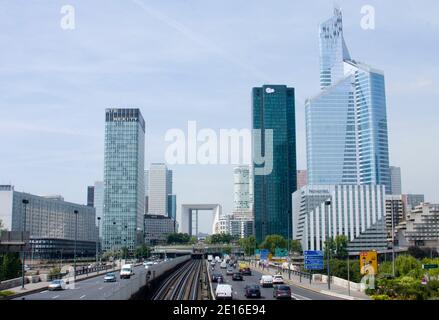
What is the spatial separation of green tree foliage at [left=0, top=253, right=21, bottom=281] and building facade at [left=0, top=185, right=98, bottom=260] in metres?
66.7

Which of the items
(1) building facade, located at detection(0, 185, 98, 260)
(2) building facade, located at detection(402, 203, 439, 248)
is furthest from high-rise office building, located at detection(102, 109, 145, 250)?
(2) building facade, located at detection(402, 203, 439, 248)

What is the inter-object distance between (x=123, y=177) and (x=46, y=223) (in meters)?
128

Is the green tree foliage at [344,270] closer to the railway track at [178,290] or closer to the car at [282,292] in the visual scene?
the railway track at [178,290]

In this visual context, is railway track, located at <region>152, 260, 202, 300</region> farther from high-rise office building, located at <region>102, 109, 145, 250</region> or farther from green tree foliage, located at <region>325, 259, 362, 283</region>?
green tree foliage, located at <region>325, 259, 362, 283</region>

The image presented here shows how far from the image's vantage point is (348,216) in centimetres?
17512

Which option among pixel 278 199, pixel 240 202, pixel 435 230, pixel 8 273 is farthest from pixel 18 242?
pixel 435 230

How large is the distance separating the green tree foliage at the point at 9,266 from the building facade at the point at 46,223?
66663 mm

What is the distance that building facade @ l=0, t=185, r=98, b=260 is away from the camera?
471 feet

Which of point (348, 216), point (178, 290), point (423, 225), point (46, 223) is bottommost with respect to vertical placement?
point (178, 290)

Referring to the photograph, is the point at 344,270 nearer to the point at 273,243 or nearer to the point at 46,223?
the point at 273,243

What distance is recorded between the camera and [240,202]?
25188 millimetres

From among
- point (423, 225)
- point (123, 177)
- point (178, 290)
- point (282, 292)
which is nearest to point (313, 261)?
point (178, 290)
